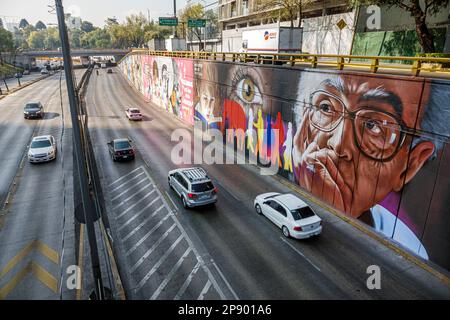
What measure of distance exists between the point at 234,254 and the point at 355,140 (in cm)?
857

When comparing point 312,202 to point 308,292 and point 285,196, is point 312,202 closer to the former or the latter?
point 285,196

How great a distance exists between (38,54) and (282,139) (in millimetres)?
123764

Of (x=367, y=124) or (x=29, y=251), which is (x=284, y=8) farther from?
(x=29, y=251)

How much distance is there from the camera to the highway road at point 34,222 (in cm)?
1147

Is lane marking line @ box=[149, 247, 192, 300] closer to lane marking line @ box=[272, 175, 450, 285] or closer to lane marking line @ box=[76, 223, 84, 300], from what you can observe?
lane marking line @ box=[76, 223, 84, 300]

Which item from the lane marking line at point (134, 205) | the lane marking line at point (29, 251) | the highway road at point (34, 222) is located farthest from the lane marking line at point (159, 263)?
the lane marking line at point (134, 205)

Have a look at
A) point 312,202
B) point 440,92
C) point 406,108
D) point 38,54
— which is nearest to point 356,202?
point 312,202

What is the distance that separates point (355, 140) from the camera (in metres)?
15.6

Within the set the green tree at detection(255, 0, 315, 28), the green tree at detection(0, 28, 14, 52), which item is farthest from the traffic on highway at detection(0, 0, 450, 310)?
the green tree at detection(0, 28, 14, 52)

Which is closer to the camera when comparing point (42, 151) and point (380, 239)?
point (380, 239)

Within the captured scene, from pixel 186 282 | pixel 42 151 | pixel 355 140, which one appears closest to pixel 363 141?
pixel 355 140

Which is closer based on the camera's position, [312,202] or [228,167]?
[312,202]

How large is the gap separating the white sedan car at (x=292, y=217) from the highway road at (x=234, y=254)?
20.1 inches

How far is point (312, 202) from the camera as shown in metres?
18.5
